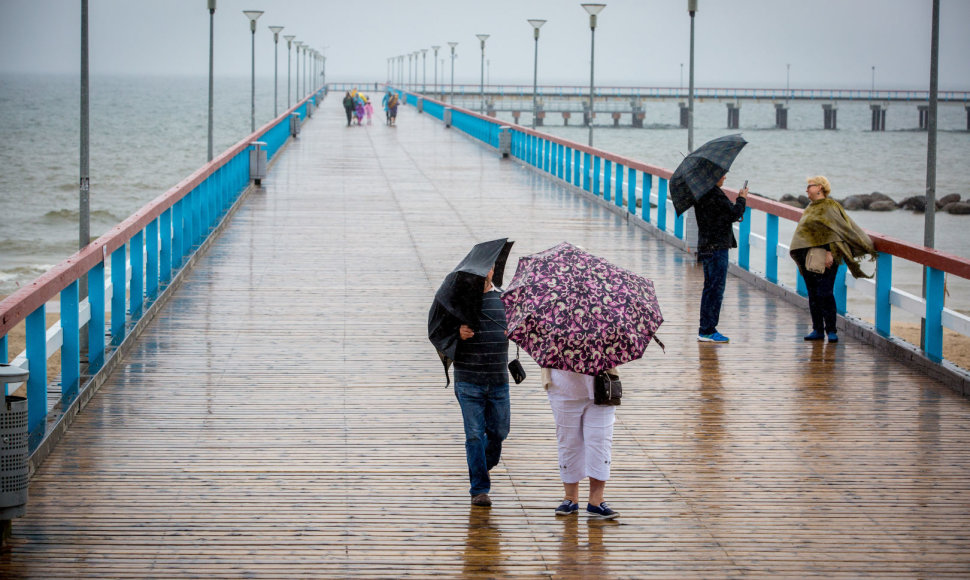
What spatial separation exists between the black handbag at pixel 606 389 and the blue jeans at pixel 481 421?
21.1 inches

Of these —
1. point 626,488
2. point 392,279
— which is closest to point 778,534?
point 626,488

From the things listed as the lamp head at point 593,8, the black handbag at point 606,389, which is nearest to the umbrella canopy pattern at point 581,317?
the black handbag at point 606,389

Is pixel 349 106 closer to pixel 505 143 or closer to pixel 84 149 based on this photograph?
pixel 505 143

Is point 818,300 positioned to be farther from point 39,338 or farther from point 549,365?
point 39,338

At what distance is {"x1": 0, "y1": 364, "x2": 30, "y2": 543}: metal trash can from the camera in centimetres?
561

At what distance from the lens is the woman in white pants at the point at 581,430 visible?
5.96 metres

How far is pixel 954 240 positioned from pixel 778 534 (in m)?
43.8

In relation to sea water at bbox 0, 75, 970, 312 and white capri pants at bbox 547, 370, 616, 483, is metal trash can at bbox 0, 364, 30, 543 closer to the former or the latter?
white capri pants at bbox 547, 370, 616, 483

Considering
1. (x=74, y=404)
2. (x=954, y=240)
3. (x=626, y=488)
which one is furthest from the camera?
(x=954, y=240)

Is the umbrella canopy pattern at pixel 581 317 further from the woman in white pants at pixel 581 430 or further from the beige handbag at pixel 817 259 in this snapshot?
the beige handbag at pixel 817 259

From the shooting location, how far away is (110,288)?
9.83m

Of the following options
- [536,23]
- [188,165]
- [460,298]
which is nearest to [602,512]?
[460,298]

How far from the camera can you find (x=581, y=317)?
570 centimetres

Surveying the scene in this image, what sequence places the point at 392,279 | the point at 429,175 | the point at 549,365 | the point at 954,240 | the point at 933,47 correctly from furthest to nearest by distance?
the point at 954,240 → the point at 429,175 → the point at 392,279 → the point at 933,47 → the point at 549,365
